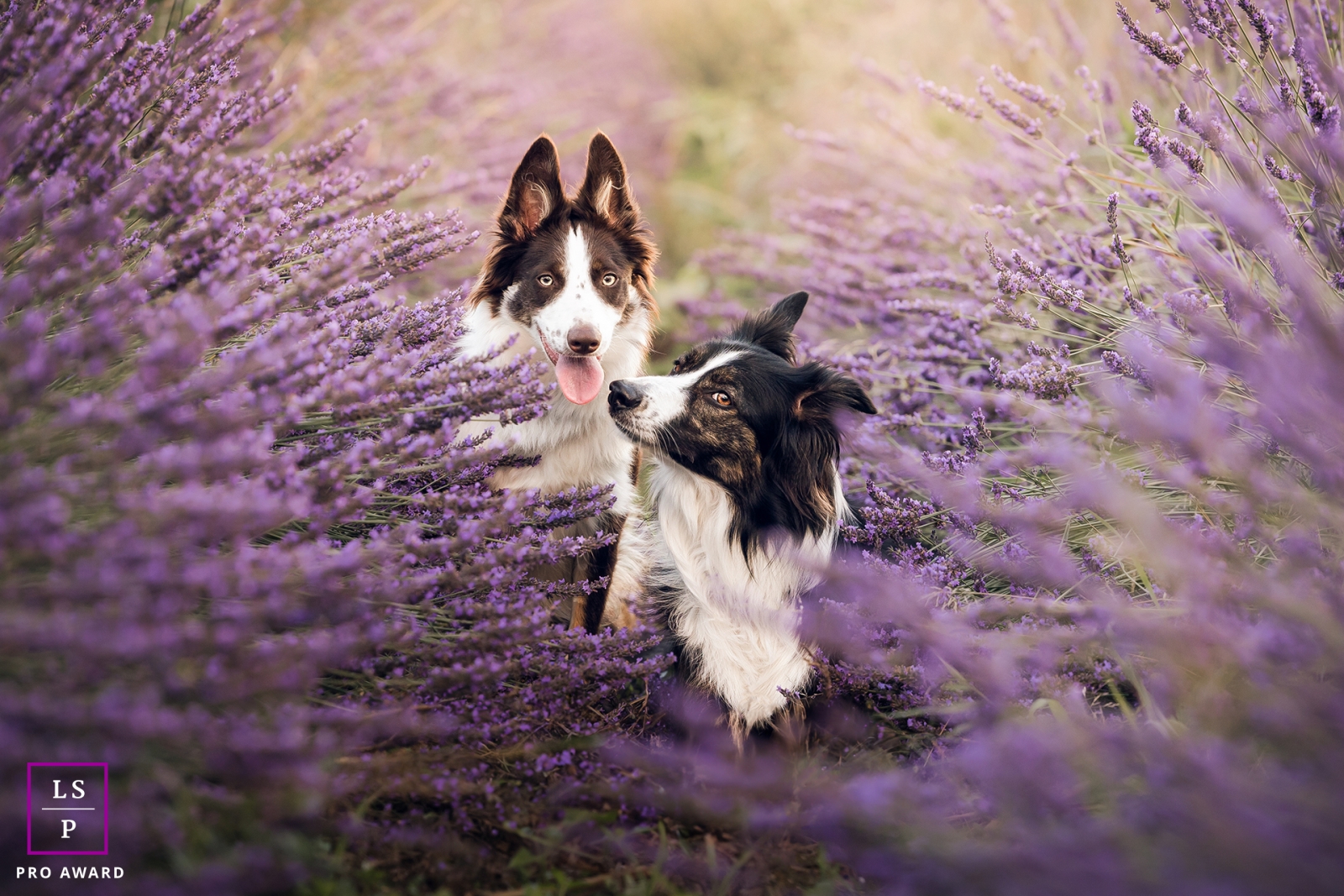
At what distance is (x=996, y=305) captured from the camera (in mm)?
2330

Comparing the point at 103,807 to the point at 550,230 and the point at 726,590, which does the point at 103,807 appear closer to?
the point at 726,590

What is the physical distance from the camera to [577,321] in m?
2.63

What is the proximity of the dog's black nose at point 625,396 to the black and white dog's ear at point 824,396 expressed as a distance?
0.48m

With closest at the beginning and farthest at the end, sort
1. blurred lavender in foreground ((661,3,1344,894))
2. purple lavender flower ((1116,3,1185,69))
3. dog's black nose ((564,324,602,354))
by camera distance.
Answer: blurred lavender in foreground ((661,3,1344,894)) < purple lavender flower ((1116,3,1185,69)) < dog's black nose ((564,324,602,354))

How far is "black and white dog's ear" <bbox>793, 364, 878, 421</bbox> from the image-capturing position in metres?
2.36

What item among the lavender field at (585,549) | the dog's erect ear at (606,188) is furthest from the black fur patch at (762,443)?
the dog's erect ear at (606,188)

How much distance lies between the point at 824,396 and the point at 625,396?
0.60 metres

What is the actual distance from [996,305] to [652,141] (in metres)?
5.86

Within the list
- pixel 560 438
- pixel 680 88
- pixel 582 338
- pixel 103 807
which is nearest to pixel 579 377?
pixel 582 338

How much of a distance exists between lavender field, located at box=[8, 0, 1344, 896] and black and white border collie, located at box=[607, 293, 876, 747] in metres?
0.13

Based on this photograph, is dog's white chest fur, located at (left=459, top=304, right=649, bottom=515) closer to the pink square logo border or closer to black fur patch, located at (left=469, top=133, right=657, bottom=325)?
black fur patch, located at (left=469, top=133, right=657, bottom=325)

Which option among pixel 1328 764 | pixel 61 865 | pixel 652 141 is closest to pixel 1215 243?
pixel 1328 764

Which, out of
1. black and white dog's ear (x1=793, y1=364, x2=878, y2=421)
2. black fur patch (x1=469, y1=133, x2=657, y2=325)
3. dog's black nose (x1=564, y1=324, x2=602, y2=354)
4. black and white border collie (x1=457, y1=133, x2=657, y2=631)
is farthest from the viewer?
black fur patch (x1=469, y1=133, x2=657, y2=325)

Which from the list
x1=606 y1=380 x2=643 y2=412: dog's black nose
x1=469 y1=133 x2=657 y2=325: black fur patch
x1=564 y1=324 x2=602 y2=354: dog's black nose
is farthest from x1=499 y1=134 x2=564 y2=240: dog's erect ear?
x1=606 y1=380 x2=643 y2=412: dog's black nose
